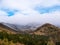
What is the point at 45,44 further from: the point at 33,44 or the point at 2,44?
the point at 2,44

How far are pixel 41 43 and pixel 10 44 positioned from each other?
72.2 feet

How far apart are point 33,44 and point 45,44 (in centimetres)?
660

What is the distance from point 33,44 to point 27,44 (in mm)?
2655

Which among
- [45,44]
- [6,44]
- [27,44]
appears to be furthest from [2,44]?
[45,44]

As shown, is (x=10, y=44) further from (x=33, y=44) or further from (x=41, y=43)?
(x=41, y=43)

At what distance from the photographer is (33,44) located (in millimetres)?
68312

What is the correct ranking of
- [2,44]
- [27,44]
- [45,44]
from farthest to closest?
[45,44] → [27,44] → [2,44]

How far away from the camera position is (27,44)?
66250mm

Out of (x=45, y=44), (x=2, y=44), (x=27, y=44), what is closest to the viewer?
(x=2, y=44)

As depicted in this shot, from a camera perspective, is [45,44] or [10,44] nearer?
[10,44]

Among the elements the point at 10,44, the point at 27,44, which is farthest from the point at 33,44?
the point at 10,44

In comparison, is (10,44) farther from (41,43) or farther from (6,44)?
(41,43)

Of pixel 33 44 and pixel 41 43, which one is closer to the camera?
pixel 33 44

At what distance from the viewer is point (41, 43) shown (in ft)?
244
